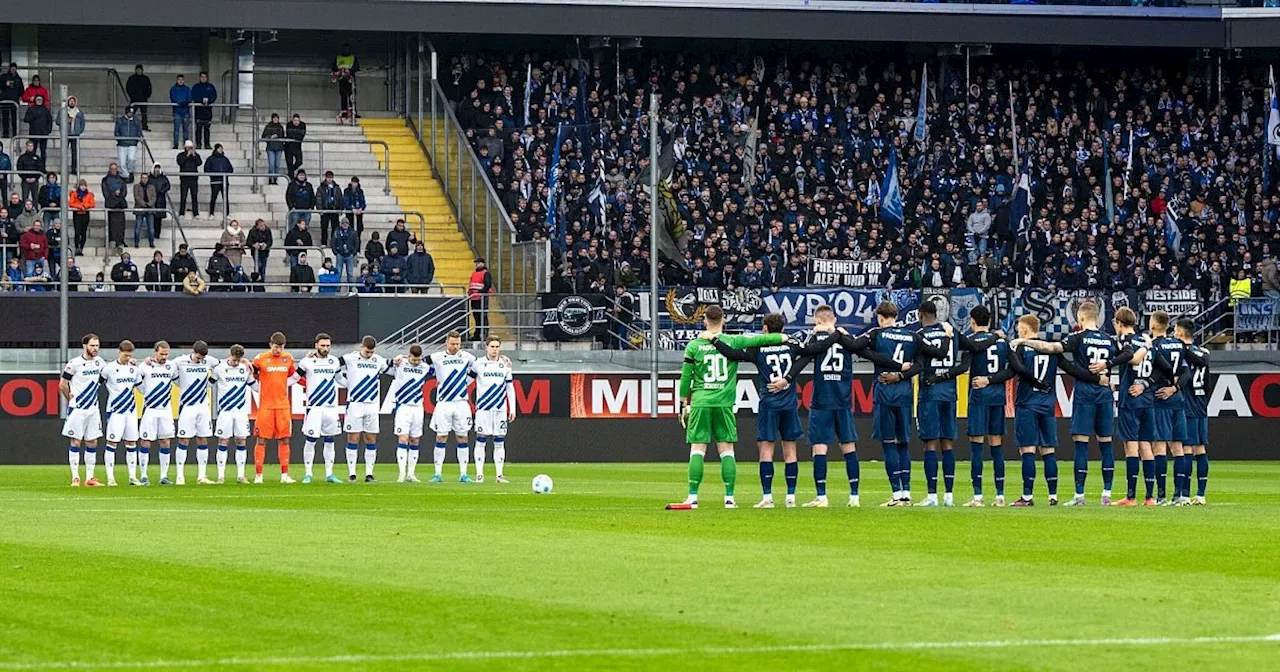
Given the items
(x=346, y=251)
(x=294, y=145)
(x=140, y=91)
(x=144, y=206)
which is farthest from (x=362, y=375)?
(x=140, y=91)

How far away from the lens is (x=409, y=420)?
31250mm

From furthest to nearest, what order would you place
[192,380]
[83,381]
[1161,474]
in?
[192,380] < [83,381] < [1161,474]

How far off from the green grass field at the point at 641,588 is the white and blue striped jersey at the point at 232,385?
8763 mm

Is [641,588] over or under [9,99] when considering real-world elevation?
under

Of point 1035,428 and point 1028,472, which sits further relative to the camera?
point 1035,428

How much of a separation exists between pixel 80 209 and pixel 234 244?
3365 millimetres

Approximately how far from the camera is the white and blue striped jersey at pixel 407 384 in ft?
103

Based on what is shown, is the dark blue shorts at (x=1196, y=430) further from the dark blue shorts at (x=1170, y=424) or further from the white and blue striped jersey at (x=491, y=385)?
the white and blue striped jersey at (x=491, y=385)

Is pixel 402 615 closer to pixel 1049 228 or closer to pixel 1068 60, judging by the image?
pixel 1049 228

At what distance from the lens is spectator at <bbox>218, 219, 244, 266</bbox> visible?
144 ft

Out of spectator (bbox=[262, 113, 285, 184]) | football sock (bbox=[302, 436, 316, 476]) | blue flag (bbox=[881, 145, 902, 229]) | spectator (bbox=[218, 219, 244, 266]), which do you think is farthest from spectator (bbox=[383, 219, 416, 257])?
football sock (bbox=[302, 436, 316, 476])

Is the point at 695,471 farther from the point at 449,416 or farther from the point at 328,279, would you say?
the point at 328,279

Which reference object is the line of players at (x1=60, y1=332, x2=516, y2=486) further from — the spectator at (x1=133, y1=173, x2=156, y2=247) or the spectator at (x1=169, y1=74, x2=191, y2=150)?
the spectator at (x1=169, y1=74, x2=191, y2=150)

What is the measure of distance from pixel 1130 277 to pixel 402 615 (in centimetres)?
3802
